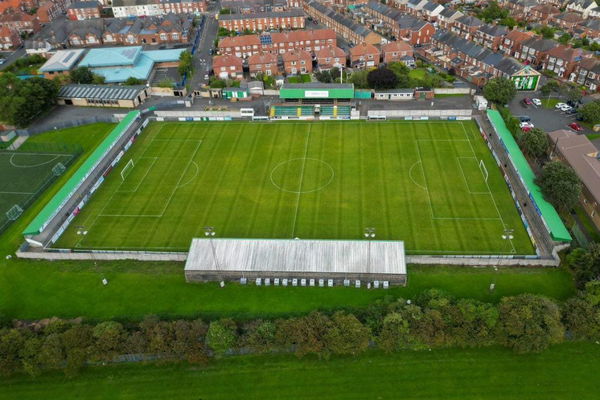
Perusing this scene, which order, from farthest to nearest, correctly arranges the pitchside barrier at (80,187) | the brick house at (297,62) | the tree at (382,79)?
1. the brick house at (297,62)
2. the tree at (382,79)
3. the pitchside barrier at (80,187)

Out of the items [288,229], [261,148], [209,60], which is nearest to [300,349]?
[288,229]

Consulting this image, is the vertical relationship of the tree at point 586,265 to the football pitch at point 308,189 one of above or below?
above

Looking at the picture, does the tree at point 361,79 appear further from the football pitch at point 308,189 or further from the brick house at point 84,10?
the brick house at point 84,10

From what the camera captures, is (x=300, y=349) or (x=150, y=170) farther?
(x=150, y=170)

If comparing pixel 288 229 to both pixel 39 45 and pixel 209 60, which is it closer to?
pixel 209 60

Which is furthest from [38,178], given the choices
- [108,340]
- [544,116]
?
[544,116]

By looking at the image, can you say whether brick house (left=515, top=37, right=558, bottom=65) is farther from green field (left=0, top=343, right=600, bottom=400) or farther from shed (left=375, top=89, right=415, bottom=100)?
green field (left=0, top=343, right=600, bottom=400)

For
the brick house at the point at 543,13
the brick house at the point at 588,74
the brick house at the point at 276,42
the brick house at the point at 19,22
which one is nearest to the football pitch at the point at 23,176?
the brick house at the point at 276,42
